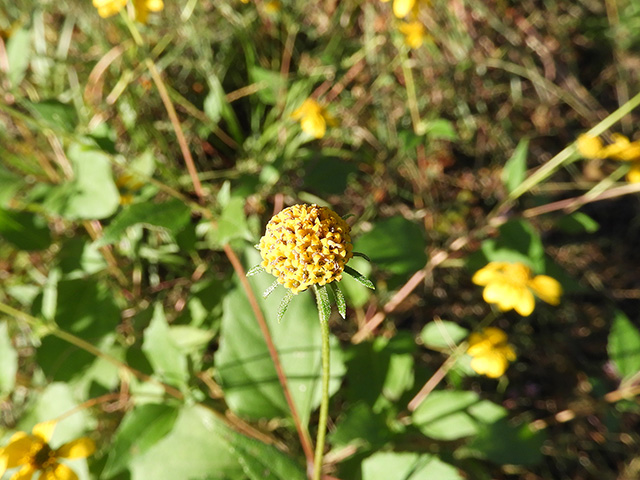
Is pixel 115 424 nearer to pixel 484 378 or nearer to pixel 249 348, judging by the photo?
pixel 249 348

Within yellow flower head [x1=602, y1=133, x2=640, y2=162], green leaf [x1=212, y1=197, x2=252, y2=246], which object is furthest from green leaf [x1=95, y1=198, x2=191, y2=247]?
yellow flower head [x1=602, y1=133, x2=640, y2=162]

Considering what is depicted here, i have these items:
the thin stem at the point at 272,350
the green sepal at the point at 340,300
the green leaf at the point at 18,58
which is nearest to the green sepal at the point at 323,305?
the green sepal at the point at 340,300

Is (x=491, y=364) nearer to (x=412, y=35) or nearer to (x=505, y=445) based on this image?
(x=505, y=445)

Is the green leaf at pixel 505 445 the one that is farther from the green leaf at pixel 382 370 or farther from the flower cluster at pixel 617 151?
the flower cluster at pixel 617 151

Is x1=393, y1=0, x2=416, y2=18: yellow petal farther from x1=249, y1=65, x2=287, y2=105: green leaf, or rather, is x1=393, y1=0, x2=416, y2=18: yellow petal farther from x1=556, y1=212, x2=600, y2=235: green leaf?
x1=556, y1=212, x2=600, y2=235: green leaf

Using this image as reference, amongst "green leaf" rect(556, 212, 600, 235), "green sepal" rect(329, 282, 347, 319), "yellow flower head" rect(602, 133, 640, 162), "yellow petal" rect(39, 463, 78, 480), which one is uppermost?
"green sepal" rect(329, 282, 347, 319)

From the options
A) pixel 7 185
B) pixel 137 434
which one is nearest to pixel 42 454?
pixel 137 434
